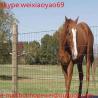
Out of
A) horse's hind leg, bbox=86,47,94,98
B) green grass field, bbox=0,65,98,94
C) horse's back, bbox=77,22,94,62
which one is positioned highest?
horse's back, bbox=77,22,94,62

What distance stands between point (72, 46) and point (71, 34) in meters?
0.30

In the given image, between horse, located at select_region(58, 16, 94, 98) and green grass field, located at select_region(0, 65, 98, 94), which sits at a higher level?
horse, located at select_region(58, 16, 94, 98)

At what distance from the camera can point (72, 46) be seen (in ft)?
30.8

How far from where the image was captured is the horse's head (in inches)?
368

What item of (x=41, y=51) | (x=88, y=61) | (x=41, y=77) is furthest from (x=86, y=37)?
(x=41, y=77)

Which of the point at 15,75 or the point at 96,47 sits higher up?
the point at 96,47

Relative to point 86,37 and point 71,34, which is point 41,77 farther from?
point 71,34

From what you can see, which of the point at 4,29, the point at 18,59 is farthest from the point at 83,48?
the point at 4,29

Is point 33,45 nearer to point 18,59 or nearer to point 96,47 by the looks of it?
point 18,59

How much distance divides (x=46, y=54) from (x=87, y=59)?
1.56 meters

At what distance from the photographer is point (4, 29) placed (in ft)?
93.2

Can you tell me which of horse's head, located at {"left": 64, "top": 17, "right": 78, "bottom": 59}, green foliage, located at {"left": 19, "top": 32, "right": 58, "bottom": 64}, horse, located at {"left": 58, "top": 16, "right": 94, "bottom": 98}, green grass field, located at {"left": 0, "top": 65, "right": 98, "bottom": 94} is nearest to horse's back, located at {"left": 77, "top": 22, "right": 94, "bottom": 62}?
horse, located at {"left": 58, "top": 16, "right": 94, "bottom": 98}

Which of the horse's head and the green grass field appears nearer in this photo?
the horse's head

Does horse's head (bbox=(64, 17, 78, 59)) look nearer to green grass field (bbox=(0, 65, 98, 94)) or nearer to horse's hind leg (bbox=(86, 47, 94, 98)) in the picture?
horse's hind leg (bbox=(86, 47, 94, 98))
